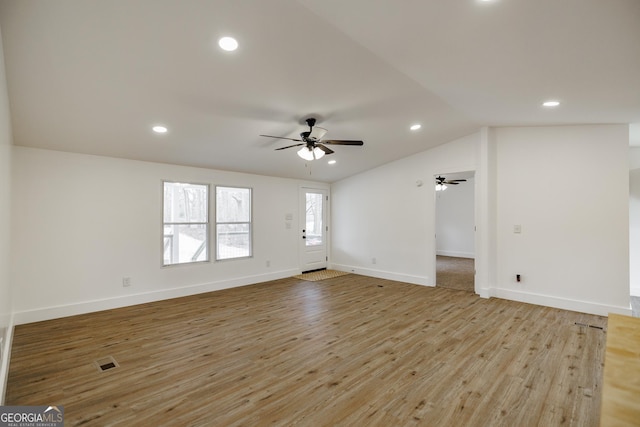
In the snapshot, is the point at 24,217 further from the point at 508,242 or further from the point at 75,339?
the point at 508,242

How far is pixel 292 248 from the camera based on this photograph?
7039 mm

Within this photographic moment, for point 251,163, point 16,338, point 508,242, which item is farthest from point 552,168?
point 16,338

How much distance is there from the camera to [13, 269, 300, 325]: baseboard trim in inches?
157

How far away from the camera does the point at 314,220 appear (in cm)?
766

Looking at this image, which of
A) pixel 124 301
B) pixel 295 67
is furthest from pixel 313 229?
Result: pixel 295 67

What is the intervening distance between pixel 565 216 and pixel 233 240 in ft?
18.8

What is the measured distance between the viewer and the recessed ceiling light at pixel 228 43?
2401 mm

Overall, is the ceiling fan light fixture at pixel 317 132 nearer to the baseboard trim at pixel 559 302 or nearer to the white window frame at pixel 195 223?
the white window frame at pixel 195 223

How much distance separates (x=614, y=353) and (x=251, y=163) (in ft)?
17.4

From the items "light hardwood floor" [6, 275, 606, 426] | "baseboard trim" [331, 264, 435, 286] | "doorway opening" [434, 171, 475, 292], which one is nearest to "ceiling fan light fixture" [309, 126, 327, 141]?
"light hardwood floor" [6, 275, 606, 426]

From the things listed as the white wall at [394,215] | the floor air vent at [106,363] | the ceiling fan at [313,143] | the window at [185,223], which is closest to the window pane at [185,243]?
the window at [185,223]

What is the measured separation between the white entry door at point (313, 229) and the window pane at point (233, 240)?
1456 millimetres

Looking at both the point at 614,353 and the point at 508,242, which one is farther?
the point at 508,242

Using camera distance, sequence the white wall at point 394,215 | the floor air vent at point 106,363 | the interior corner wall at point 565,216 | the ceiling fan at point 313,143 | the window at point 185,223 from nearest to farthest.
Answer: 1. the floor air vent at point 106,363
2. the ceiling fan at point 313,143
3. the interior corner wall at point 565,216
4. the window at point 185,223
5. the white wall at point 394,215
